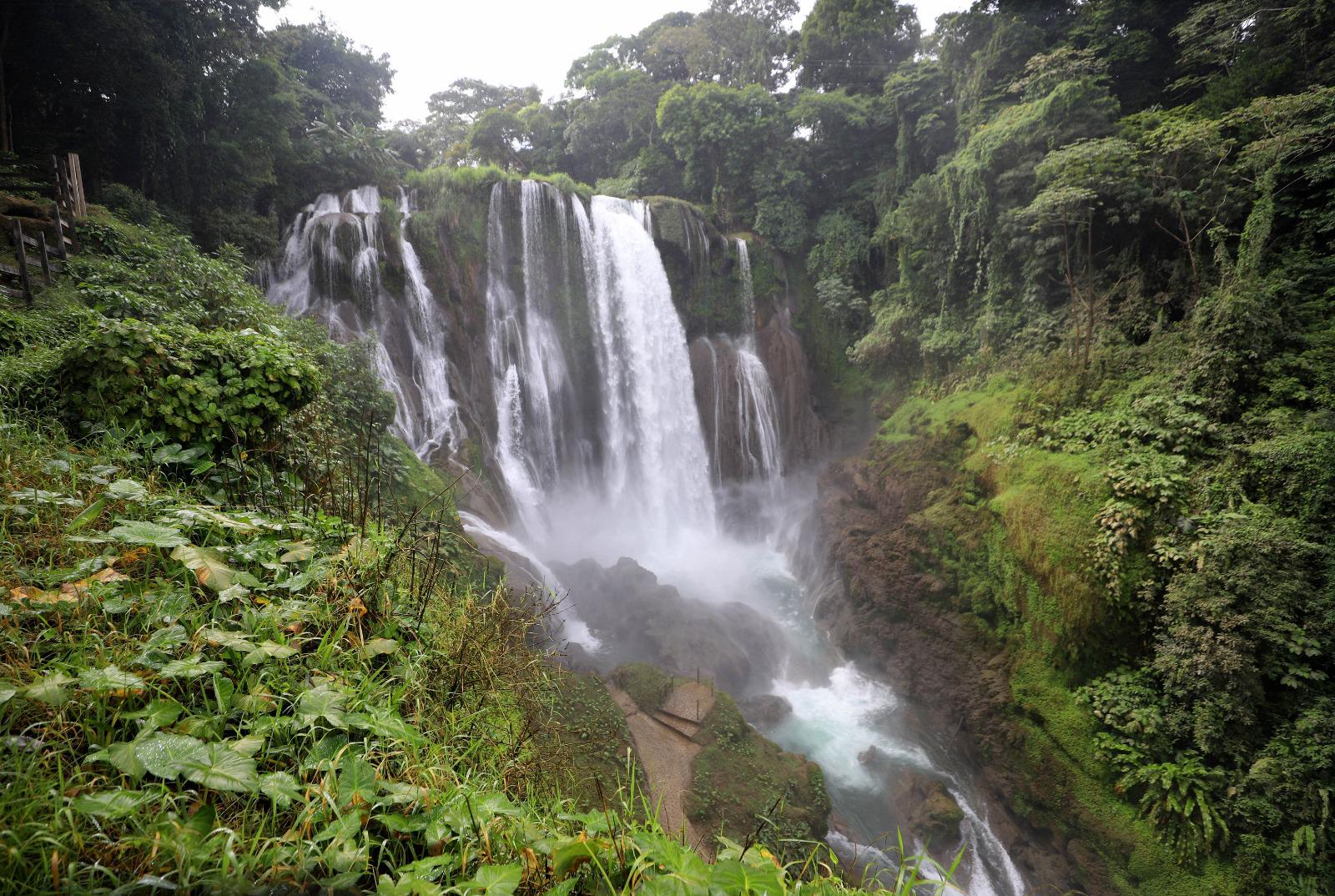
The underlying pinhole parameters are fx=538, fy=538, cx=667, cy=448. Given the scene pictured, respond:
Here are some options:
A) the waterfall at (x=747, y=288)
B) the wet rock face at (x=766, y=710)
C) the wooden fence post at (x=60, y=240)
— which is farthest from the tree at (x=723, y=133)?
the wooden fence post at (x=60, y=240)

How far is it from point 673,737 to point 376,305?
34.3 feet

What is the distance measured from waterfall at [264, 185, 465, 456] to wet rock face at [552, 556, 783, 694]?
14.1ft

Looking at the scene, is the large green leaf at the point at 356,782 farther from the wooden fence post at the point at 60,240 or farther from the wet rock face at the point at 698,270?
the wet rock face at the point at 698,270

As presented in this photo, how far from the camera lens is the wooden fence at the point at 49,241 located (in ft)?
17.5

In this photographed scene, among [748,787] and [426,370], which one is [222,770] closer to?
[748,787]

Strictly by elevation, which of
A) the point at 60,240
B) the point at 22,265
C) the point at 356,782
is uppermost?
the point at 60,240

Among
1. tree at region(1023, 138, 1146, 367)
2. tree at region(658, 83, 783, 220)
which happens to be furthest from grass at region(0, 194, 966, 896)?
tree at region(658, 83, 783, 220)

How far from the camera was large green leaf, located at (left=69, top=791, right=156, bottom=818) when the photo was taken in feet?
3.58

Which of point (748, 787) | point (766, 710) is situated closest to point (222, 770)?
point (748, 787)

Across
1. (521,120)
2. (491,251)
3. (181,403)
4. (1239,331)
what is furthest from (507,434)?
(521,120)

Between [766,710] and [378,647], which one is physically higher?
[378,647]

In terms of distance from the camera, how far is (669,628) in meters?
9.28

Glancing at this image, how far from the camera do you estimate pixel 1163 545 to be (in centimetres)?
630

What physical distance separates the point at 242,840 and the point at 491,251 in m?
14.8
